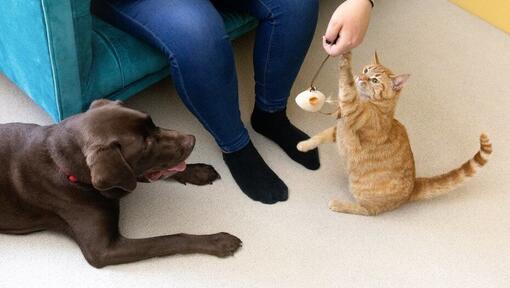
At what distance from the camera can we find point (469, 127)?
1.82 metres

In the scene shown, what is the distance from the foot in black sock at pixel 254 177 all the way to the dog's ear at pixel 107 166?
1.48ft

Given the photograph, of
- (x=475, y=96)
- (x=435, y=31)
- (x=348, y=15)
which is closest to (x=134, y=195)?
(x=348, y=15)

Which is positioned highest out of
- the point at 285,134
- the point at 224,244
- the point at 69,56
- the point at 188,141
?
the point at 69,56

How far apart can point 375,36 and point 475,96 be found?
453mm

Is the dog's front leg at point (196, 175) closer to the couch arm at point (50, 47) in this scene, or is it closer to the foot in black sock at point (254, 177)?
the foot in black sock at point (254, 177)

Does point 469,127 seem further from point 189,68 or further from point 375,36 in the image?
point 189,68

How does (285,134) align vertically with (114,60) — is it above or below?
below

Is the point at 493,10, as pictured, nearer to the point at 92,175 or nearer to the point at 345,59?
the point at 345,59

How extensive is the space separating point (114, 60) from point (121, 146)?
0.35 meters

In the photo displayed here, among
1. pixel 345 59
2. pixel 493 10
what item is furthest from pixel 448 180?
pixel 493 10

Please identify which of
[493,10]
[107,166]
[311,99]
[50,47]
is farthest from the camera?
[493,10]

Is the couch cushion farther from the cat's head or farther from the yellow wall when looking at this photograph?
the yellow wall

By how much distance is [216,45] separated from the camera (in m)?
1.32

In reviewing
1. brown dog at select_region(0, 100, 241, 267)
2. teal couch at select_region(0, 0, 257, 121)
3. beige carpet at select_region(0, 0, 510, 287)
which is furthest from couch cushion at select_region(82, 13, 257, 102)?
beige carpet at select_region(0, 0, 510, 287)
